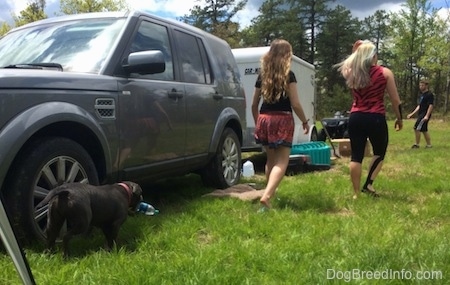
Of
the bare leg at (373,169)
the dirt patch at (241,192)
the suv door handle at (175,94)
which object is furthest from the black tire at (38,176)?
the bare leg at (373,169)

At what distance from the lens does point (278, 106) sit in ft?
16.6

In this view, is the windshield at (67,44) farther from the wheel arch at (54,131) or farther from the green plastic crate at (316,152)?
the green plastic crate at (316,152)

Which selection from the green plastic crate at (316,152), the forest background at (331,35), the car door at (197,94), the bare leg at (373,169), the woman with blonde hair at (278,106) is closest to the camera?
the woman with blonde hair at (278,106)

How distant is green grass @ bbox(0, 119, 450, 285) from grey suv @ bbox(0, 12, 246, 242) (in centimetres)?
47

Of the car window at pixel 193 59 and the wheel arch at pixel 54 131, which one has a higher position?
the car window at pixel 193 59

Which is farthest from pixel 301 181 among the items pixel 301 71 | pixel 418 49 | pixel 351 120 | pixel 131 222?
pixel 418 49

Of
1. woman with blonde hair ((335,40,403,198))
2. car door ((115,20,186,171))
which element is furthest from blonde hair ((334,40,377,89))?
car door ((115,20,186,171))

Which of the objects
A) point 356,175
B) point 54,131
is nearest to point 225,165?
point 356,175

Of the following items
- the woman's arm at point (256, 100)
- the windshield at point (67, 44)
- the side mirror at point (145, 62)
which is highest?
the windshield at point (67, 44)

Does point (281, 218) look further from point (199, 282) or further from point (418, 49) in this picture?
point (418, 49)

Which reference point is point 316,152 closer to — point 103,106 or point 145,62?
point 145,62

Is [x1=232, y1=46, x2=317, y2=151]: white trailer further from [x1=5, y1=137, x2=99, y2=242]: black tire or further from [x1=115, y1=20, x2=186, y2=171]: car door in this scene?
[x1=5, y1=137, x2=99, y2=242]: black tire

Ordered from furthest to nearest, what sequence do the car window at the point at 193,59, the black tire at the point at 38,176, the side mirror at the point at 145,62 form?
1. the car window at the point at 193,59
2. the side mirror at the point at 145,62
3. the black tire at the point at 38,176

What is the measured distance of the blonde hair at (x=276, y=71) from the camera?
195 inches
